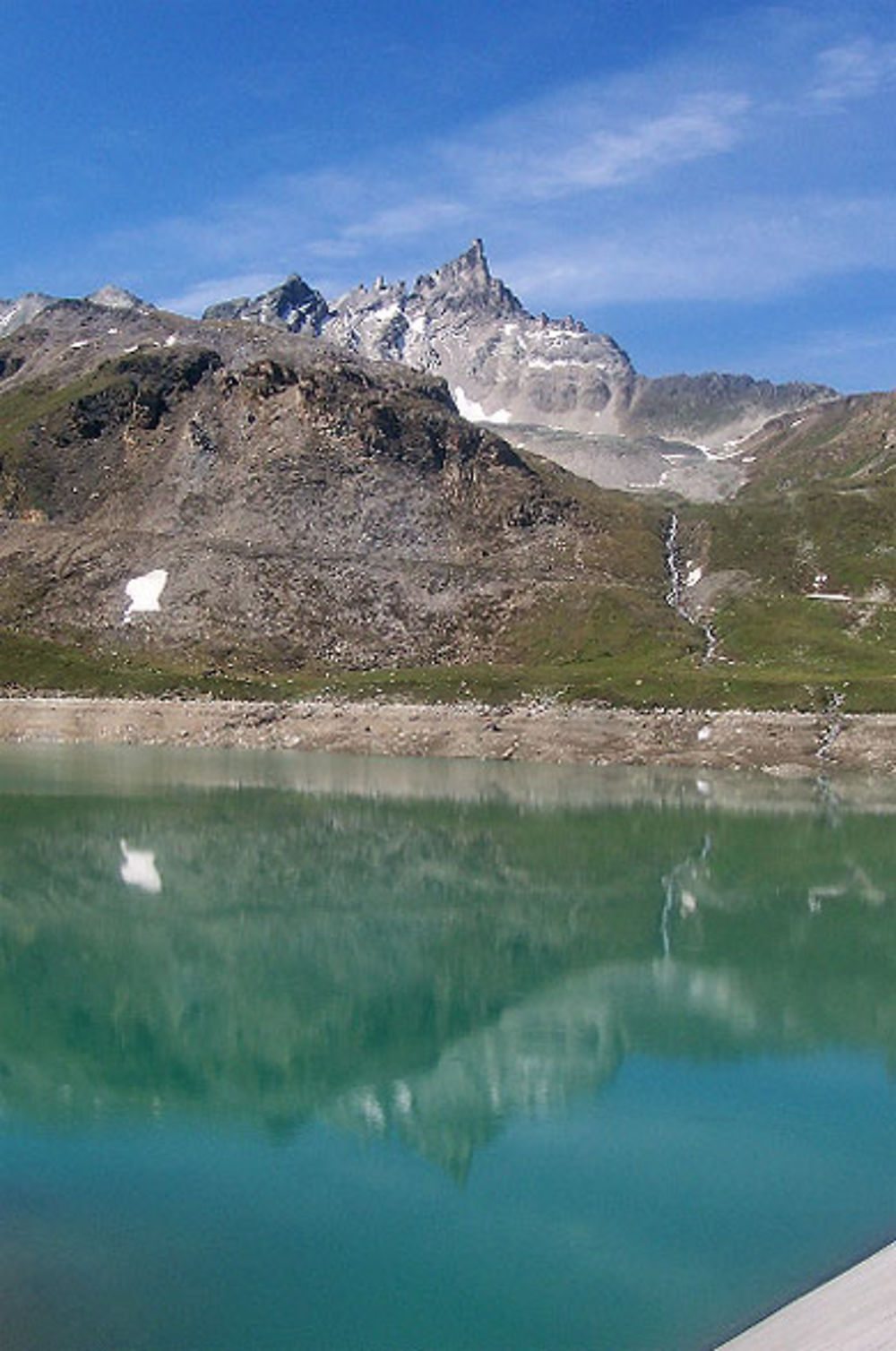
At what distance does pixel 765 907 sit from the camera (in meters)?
53.6

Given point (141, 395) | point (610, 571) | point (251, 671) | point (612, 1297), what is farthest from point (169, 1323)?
point (141, 395)

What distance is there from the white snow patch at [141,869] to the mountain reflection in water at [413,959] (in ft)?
0.73

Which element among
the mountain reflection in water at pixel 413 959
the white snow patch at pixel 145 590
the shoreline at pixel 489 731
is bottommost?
the mountain reflection in water at pixel 413 959

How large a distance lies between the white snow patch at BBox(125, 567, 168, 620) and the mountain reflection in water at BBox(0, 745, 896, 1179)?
7856 cm

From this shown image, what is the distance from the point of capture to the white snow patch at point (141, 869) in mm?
55312

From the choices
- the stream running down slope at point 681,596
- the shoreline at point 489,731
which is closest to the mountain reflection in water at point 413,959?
the shoreline at point 489,731

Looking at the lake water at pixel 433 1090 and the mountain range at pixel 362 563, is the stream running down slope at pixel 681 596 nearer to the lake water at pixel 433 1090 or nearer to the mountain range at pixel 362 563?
the mountain range at pixel 362 563

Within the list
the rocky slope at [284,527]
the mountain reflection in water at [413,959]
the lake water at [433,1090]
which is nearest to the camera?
the lake water at [433,1090]

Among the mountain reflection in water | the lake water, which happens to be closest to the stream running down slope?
the mountain reflection in water

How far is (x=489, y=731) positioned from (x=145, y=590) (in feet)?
201

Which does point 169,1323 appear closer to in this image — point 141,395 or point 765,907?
point 765,907

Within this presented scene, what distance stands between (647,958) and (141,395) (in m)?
159

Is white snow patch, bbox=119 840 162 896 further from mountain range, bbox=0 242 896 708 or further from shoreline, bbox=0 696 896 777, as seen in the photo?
mountain range, bbox=0 242 896 708

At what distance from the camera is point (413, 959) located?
42.7 m
